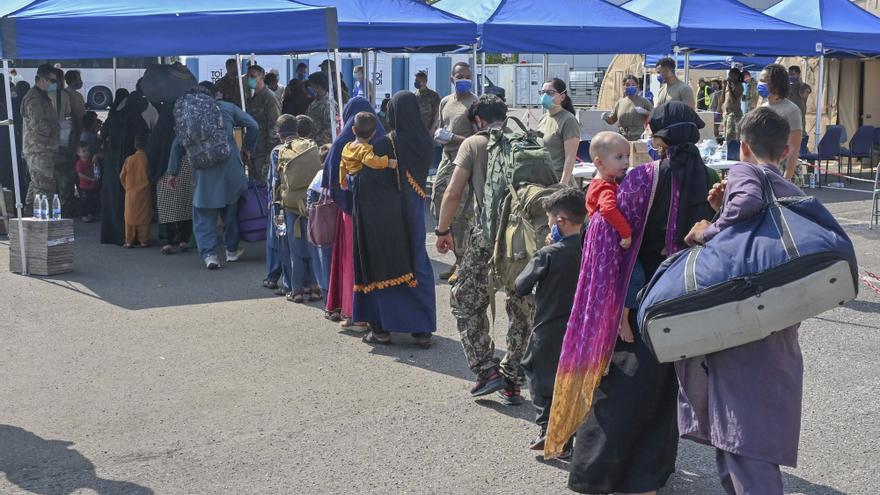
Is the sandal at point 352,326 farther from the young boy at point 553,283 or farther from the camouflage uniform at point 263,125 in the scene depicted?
the camouflage uniform at point 263,125

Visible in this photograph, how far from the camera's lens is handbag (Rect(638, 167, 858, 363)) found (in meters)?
3.22

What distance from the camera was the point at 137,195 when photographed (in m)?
11.1

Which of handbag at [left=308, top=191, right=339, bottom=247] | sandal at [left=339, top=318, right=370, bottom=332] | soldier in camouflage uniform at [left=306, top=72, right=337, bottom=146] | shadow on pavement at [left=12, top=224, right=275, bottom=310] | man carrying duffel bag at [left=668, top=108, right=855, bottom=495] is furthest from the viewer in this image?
soldier in camouflage uniform at [left=306, top=72, right=337, bottom=146]

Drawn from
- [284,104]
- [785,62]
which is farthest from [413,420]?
[785,62]

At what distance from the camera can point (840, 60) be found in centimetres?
2045

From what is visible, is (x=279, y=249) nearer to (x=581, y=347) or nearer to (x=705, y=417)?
(x=581, y=347)

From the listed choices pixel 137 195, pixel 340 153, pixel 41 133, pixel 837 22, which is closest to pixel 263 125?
pixel 41 133

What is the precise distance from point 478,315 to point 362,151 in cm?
164

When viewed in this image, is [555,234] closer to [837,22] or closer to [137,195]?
[137,195]

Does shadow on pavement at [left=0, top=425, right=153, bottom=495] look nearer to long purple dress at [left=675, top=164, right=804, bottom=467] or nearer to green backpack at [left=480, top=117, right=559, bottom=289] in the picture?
green backpack at [left=480, top=117, right=559, bottom=289]

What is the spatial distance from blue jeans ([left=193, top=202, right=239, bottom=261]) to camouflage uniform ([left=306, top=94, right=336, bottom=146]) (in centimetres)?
346

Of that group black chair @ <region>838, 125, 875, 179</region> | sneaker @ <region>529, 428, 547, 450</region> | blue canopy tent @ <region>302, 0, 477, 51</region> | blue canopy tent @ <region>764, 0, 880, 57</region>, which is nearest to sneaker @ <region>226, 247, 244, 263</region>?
blue canopy tent @ <region>302, 0, 477, 51</region>

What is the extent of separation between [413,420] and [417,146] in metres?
2.09

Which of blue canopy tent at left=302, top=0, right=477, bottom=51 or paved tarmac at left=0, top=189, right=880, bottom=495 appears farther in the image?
blue canopy tent at left=302, top=0, right=477, bottom=51
